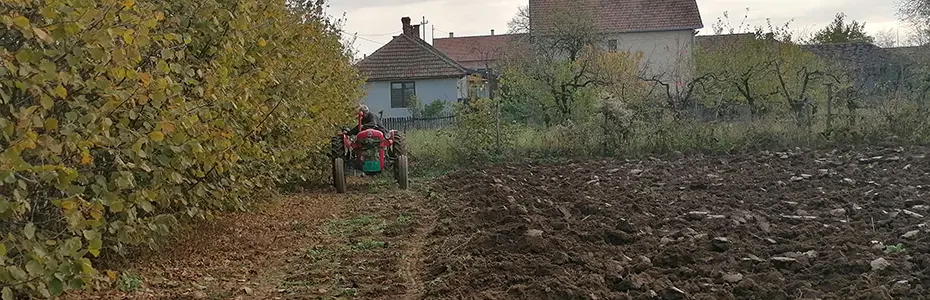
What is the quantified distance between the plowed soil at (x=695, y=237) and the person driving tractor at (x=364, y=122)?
2.02m

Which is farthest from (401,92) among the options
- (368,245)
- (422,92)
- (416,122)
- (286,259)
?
(286,259)

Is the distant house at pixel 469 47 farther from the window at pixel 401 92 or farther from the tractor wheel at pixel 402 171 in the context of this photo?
the tractor wheel at pixel 402 171

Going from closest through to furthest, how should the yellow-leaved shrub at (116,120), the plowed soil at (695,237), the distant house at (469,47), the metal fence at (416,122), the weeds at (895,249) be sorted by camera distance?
the yellow-leaved shrub at (116,120) → the plowed soil at (695,237) → the weeds at (895,249) → the metal fence at (416,122) → the distant house at (469,47)

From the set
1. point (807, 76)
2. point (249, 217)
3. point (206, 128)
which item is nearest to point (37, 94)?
point (206, 128)

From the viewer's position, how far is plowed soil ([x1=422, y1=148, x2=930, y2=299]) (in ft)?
18.8

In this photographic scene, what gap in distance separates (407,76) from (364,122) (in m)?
25.6

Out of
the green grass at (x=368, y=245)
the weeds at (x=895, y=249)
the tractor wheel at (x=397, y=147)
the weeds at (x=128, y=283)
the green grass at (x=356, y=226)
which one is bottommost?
the green grass at (x=356, y=226)

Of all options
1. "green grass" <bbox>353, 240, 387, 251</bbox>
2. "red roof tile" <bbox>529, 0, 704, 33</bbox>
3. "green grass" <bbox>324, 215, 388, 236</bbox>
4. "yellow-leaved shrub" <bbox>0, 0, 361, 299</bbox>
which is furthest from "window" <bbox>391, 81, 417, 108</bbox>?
"green grass" <bbox>353, 240, 387, 251</bbox>

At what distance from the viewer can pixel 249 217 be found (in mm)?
10898

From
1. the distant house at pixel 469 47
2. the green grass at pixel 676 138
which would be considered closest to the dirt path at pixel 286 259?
the green grass at pixel 676 138

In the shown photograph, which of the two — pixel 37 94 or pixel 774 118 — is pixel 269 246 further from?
pixel 774 118

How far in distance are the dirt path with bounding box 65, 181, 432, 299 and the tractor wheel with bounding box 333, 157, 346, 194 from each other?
2.20 m

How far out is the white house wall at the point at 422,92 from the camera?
40156 millimetres

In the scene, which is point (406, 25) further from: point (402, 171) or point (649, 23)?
point (402, 171)
